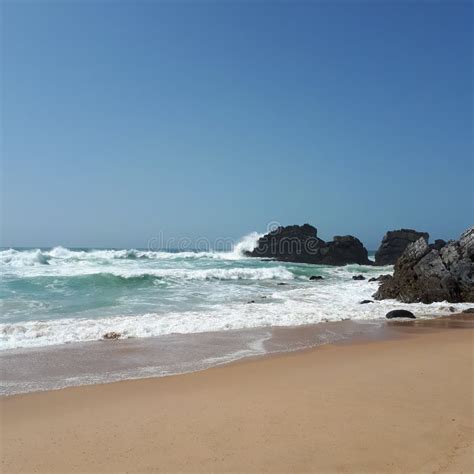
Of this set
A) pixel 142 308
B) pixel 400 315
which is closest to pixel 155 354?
pixel 142 308

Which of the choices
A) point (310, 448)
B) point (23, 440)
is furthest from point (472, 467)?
point (23, 440)

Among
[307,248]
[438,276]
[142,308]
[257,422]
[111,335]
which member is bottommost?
[257,422]

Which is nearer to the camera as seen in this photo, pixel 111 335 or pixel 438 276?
pixel 111 335

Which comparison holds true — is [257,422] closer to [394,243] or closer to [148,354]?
[148,354]

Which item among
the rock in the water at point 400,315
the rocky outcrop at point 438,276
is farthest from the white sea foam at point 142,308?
the rocky outcrop at point 438,276

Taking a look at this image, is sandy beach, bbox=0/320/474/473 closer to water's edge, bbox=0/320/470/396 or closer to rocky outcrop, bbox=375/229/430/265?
water's edge, bbox=0/320/470/396

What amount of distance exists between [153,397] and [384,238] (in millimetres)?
56021

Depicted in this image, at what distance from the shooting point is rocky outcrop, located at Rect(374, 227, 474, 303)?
1611 centimetres

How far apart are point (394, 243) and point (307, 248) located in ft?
39.2

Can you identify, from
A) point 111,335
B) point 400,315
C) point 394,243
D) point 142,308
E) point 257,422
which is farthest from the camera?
point 394,243

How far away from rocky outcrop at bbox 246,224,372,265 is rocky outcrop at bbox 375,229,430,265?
6.82ft

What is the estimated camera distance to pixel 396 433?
4.26 meters

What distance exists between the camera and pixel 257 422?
455 cm

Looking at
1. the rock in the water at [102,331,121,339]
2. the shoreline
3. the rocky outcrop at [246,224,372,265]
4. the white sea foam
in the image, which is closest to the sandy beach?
the shoreline
